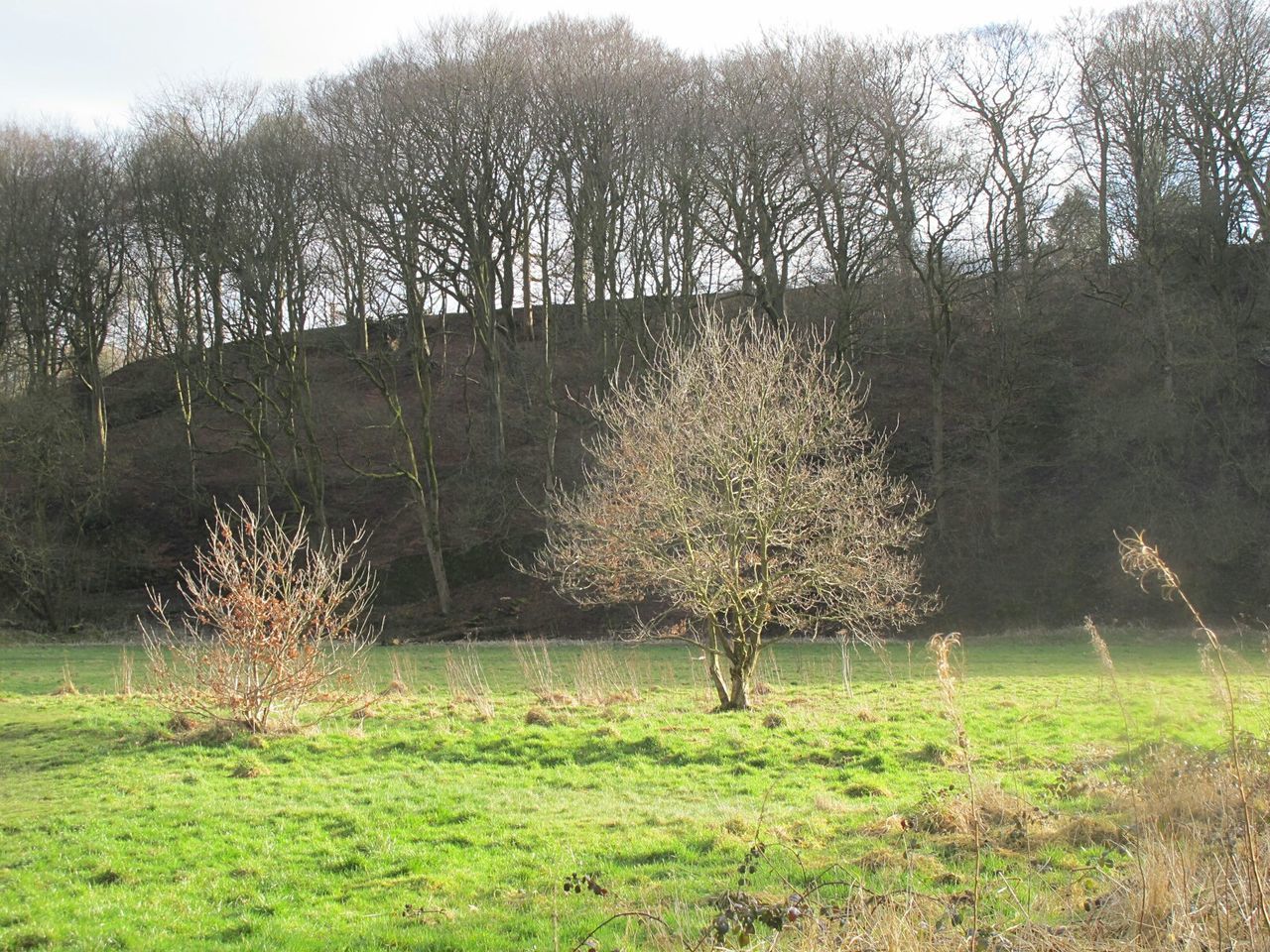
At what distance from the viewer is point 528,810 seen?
948 centimetres

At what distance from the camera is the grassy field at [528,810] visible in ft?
21.2

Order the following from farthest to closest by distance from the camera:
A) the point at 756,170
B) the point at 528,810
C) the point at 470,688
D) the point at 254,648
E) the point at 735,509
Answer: the point at 756,170 < the point at 470,688 < the point at 735,509 < the point at 254,648 < the point at 528,810

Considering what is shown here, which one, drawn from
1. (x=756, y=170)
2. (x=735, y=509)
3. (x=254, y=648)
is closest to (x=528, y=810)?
(x=254, y=648)

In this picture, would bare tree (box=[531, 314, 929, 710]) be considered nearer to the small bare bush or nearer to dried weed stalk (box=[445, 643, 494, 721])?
dried weed stalk (box=[445, 643, 494, 721])

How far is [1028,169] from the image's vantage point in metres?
31.7

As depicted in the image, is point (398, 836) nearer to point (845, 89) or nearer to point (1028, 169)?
point (845, 89)

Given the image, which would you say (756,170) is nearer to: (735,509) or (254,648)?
(735,509)

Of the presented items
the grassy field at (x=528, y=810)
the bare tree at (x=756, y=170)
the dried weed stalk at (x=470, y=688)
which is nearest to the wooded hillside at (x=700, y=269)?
the bare tree at (x=756, y=170)

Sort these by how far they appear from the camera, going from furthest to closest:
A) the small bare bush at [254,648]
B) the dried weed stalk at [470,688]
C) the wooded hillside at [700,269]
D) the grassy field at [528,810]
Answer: the wooded hillside at [700,269], the dried weed stalk at [470,688], the small bare bush at [254,648], the grassy field at [528,810]

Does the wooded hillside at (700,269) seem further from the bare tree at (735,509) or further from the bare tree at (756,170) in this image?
the bare tree at (735,509)

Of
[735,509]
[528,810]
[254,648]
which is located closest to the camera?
[528,810]

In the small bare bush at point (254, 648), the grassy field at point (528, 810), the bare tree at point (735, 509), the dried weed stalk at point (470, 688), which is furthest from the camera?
the dried weed stalk at point (470, 688)

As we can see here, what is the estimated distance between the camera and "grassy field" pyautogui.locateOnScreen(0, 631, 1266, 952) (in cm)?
647

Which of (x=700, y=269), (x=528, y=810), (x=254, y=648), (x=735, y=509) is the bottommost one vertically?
(x=528, y=810)
